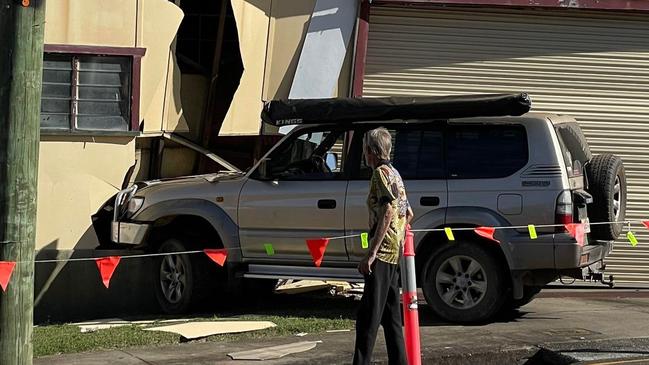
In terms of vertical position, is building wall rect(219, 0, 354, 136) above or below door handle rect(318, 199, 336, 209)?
above

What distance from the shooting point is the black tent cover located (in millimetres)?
9414

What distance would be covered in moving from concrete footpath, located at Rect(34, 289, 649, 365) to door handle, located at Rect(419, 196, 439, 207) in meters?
1.15

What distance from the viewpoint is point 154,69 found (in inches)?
498

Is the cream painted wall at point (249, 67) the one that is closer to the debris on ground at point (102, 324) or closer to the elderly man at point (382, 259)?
the debris on ground at point (102, 324)

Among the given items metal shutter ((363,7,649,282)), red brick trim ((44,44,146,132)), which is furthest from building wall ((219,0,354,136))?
red brick trim ((44,44,146,132))

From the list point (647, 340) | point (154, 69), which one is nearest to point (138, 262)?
point (154, 69)

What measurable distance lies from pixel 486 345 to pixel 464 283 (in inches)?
47.4

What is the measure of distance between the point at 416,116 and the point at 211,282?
111 inches

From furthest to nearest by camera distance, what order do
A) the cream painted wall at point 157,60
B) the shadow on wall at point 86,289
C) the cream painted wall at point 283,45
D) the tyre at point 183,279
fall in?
the cream painted wall at point 283,45 → the cream painted wall at point 157,60 → the shadow on wall at point 86,289 → the tyre at point 183,279

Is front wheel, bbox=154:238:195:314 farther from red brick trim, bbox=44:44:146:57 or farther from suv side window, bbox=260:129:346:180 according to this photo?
red brick trim, bbox=44:44:146:57

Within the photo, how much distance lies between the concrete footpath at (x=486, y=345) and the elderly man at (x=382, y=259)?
829 mm

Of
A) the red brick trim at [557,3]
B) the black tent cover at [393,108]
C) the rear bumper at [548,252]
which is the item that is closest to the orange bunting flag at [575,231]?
the rear bumper at [548,252]

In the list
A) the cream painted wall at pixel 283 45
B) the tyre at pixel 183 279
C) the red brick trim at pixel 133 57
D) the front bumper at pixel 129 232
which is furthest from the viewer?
the cream painted wall at pixel 283 45

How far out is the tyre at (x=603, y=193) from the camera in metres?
9.69
